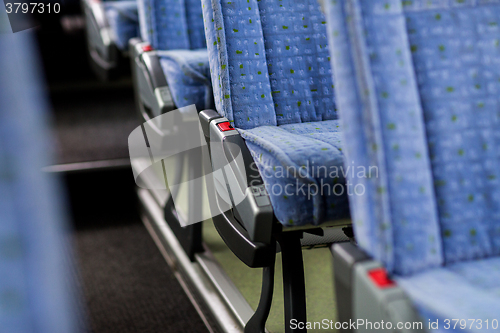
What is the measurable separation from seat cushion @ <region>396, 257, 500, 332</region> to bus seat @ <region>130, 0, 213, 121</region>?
1.04 m

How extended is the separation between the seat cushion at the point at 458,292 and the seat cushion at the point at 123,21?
6.97ft

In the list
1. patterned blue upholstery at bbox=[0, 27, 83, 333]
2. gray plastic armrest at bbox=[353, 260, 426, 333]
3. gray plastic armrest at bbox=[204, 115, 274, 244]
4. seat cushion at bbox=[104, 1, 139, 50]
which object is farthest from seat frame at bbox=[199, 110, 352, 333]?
seat cushion at bbox=[104, 1, 139, 50]

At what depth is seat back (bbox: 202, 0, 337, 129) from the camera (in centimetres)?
114

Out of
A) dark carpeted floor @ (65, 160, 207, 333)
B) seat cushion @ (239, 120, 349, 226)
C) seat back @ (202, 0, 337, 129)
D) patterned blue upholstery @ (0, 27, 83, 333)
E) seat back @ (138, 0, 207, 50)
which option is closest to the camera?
patterned blue upholstery @ (0, 27, 83, 333)

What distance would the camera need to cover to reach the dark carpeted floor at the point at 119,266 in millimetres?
1505

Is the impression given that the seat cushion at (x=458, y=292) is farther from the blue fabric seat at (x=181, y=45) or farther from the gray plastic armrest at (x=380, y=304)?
the blue fabric seat at (x=181, y=45)

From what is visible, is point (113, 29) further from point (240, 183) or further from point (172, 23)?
point (240, 183)

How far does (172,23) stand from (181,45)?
0.28 ft

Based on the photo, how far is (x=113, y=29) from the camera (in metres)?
2.45

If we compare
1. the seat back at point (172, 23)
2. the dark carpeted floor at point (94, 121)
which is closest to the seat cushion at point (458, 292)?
the seat back at point (172, 23)

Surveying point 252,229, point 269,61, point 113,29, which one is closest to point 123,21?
point 113,29

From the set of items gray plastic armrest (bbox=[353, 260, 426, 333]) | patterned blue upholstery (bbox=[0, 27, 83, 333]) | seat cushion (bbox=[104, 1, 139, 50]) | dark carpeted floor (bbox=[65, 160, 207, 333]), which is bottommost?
dark carpeted floor (bbox=[65, 160, 207, 333])

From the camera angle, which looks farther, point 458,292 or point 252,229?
point 252,229

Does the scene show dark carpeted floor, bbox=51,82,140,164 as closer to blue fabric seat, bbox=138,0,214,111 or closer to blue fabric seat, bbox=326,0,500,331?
blue fabric seat, bbox=138,0,214,111
